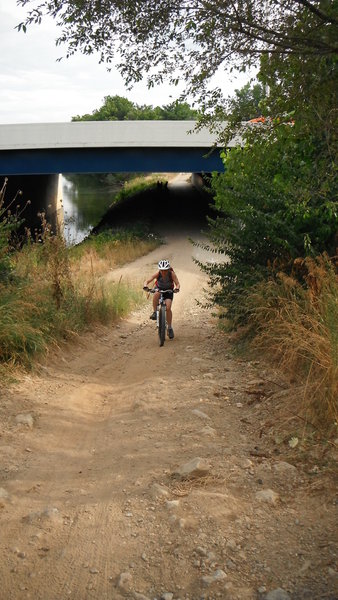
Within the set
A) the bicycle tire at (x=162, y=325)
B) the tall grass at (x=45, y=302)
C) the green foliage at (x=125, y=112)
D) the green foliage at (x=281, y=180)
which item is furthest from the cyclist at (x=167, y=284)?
the green foliage at (x=125, y=112)

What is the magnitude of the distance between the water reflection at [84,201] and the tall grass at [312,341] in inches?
1014

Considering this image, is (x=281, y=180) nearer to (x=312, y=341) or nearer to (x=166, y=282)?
(x=166, y=282)

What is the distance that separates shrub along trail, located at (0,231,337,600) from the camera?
3748 millimetres

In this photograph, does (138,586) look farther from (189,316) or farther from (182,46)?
(189,316)

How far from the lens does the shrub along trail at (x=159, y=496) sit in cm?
375

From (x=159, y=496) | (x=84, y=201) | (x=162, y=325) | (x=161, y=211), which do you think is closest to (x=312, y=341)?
(x=159, y=496)

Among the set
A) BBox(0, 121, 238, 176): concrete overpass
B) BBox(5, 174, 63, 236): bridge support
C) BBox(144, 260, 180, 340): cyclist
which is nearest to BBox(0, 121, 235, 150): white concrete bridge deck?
BBox(0, 121, 238, 176): concrete overpass

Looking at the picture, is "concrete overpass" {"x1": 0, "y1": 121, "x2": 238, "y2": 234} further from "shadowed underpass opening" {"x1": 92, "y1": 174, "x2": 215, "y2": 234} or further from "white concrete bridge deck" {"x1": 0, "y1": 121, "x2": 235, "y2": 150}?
"shadowed underpass opening" {"x1": 92, "y1": 174, "x2": 215, "y2": 234}

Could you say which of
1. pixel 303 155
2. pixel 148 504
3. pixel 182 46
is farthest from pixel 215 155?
pixel 148 504

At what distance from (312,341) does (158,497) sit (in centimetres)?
229

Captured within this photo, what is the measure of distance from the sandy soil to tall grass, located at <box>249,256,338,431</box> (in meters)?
0.39

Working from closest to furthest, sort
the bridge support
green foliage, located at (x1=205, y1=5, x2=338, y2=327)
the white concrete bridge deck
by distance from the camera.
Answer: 1. green foliage, located at (x1=205, y1=5, x2=338, y2=327)
2. the white concrete bridge deck
3. the bridge support

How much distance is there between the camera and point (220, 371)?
26.4 ft

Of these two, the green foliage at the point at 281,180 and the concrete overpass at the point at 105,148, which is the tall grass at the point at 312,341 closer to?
the green foliage at the point at 281,180
